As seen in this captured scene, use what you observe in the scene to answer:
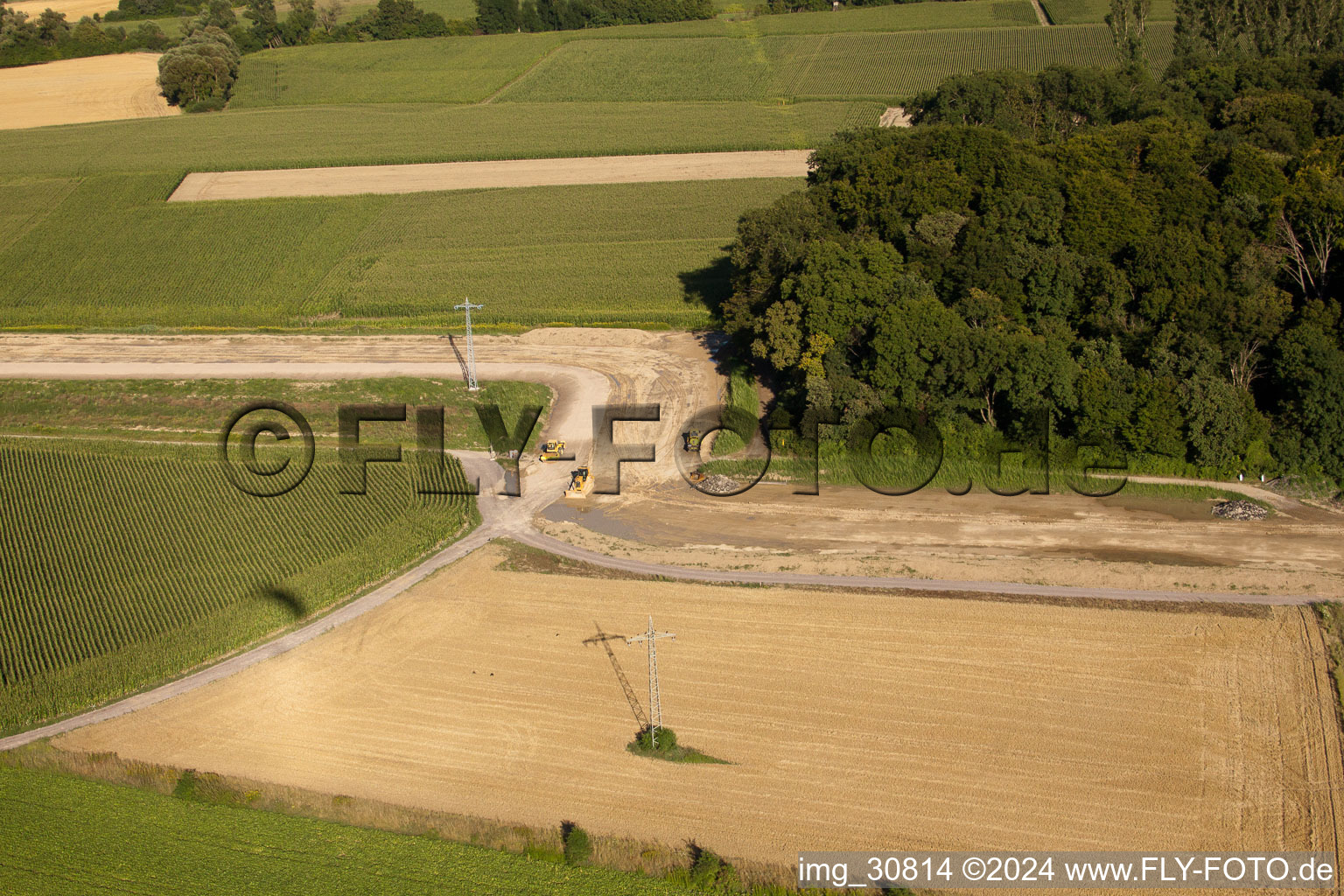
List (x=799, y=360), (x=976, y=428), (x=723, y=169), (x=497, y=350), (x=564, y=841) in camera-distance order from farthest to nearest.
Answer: (x=723, y=169) → (x=497, y=350) → (x=799, y=360) → (x=976, y=428) → (x=564, y=841)

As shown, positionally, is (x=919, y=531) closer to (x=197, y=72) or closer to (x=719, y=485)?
(x=719, y=485)

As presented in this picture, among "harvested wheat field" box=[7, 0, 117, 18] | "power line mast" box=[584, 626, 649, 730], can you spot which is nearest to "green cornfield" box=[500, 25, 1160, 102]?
"power line mast" box=[584, 626, 649, 730]

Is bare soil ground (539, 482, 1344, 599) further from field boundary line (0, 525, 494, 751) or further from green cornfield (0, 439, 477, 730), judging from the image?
green cornfield (0, 439, 477, 730)

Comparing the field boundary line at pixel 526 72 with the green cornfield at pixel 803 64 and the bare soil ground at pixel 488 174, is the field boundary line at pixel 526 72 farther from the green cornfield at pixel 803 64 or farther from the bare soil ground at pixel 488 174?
the bare soil ground at pixel 488 174

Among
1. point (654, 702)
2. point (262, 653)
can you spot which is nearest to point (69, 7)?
point (262, 653)

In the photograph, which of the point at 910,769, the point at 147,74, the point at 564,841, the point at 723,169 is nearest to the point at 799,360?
the point at 910,769

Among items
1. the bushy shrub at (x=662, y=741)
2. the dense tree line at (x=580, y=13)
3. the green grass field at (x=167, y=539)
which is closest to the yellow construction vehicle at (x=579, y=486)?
the green grass field at (x=167, y=539)

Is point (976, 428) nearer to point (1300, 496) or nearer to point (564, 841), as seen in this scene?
point (1300, 496)
